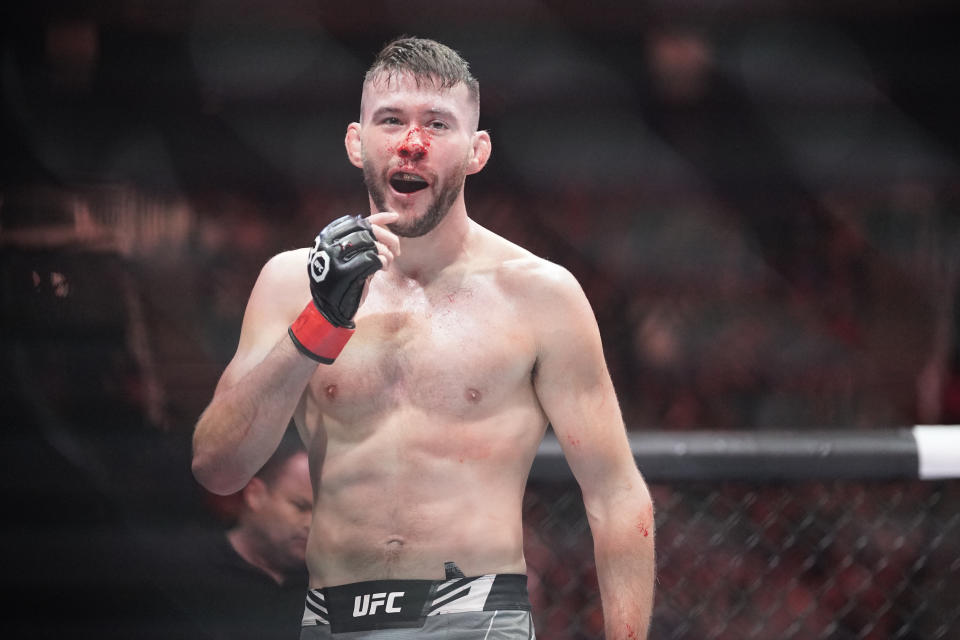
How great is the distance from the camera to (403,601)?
45.4 inches

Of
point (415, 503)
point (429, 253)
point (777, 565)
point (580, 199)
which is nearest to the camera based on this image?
point (415, 503)

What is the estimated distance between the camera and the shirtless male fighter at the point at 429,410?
1.16 metres

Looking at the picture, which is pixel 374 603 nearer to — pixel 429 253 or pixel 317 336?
pixel 317 336

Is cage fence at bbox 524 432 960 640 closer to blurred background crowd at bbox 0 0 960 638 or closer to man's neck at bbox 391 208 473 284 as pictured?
blurred background crowd at bbox 0 0 960 638

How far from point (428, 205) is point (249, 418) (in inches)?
13.5

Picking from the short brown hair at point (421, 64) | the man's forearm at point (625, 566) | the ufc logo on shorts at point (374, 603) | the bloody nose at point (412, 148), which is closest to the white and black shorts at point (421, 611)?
the ufc logo on shorts at point (374, 603)

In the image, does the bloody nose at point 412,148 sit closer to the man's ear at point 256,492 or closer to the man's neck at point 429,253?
the man's neck at point 429,253

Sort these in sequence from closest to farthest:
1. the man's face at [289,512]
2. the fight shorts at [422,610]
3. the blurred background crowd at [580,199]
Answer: the fight shorts at [422,610] → the man's face at [289,512] → the blurred background crowd at [580,199]

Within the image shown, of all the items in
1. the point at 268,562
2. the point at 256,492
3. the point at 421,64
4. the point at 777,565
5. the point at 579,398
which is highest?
the point at 421,64

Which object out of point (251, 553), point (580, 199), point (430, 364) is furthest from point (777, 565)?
point (430, 364)

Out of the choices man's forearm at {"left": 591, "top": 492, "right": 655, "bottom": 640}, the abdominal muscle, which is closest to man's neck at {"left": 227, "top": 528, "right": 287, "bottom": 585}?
the abdominal muscle

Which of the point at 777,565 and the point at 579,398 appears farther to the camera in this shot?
the point at 777,565

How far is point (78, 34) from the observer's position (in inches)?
87.4

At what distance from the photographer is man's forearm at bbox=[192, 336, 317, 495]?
1117 millimetres
